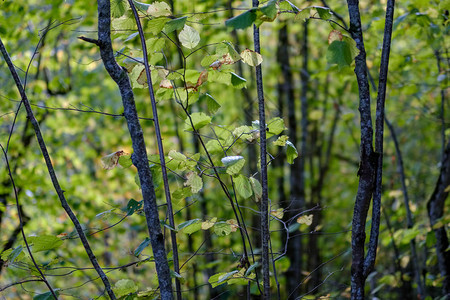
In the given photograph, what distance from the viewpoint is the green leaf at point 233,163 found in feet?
4.00

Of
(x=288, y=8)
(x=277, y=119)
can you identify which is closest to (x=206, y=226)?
(x=277, y=119)

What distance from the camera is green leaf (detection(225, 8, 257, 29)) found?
3.35 ft

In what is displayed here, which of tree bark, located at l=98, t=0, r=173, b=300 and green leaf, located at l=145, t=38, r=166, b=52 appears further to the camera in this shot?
green leaf, located at l=145, t=38, r=166, b=52

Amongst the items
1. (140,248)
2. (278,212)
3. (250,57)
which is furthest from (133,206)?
(250,57)

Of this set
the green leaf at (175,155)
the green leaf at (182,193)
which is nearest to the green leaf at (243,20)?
the green leaf at (175,155)

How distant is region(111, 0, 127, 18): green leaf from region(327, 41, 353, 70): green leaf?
0.64 metres

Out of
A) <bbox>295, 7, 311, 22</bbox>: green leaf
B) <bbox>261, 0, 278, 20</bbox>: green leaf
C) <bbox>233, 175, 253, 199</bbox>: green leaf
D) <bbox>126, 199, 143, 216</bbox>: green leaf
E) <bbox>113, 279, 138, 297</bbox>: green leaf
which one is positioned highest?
<bbox>261, 0, 278, 20</bbox>: green leaf

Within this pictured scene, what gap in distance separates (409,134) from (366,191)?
562 cm

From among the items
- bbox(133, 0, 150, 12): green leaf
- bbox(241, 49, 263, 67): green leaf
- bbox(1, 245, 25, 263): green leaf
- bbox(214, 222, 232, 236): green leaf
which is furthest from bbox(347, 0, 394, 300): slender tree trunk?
bbox(1, 245, 25, 263): green leaf

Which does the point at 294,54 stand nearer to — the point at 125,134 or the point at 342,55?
the point at 125,134

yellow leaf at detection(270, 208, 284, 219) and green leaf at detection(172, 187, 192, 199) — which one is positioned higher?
green leaf at detection(172, 187, 192, 199)

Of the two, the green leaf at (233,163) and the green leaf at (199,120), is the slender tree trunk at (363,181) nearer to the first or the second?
the green leaf at (233,163)

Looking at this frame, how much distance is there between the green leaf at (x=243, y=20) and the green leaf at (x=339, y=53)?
0.77ft

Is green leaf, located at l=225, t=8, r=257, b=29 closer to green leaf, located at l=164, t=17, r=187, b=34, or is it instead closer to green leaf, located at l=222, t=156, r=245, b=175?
green leaf, located at l=164, t=17, r=187, b=34
